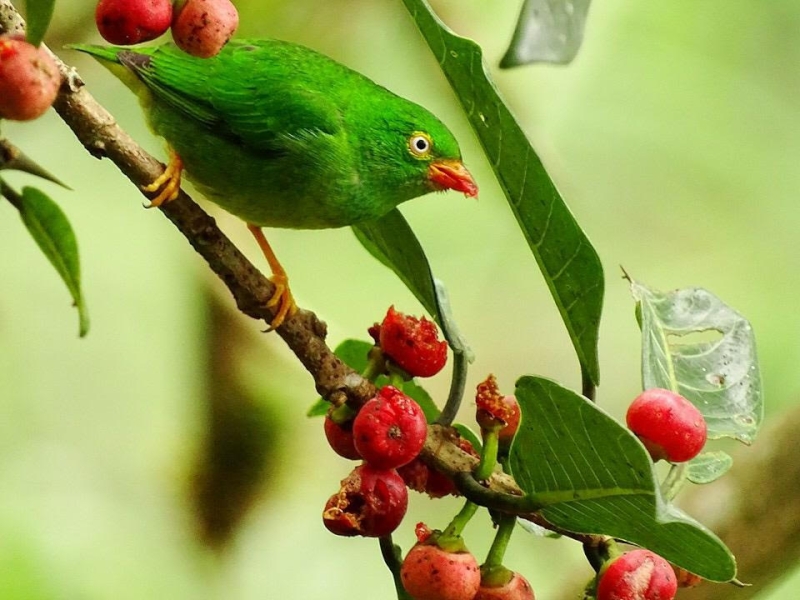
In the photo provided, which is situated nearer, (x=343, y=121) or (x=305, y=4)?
(x=343, y=121)

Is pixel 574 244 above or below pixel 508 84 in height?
above

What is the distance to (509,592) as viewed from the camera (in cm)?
104

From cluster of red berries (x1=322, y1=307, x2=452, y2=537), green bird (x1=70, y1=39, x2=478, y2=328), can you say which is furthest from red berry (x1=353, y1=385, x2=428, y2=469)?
green bird (x1=70, y1=39, x2=478, y2=328)

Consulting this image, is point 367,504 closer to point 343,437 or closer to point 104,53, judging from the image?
point 343,437

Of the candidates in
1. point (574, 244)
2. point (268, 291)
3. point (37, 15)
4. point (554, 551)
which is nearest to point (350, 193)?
point (268, 291)

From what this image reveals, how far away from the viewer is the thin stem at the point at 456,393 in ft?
3.89

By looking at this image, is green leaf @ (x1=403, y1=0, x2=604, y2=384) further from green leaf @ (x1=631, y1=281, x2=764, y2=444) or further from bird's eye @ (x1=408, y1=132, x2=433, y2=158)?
bird's eye @ (x1=408, y1=132, x2=433, y2=158)

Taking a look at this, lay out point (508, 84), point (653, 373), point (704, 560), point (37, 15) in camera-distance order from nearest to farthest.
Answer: point (37, 15)
point (704, 560)
point (653, 373)
point (508, 84)

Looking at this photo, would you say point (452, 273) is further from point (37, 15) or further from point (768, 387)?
point (37, 15)

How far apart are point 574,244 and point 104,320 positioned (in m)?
2.15

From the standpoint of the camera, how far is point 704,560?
90cm

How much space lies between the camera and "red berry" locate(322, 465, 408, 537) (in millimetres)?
1054

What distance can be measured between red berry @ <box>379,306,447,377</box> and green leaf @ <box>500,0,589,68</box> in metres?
0.39

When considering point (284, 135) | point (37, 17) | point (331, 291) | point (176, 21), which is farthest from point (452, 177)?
point (331, 291)
